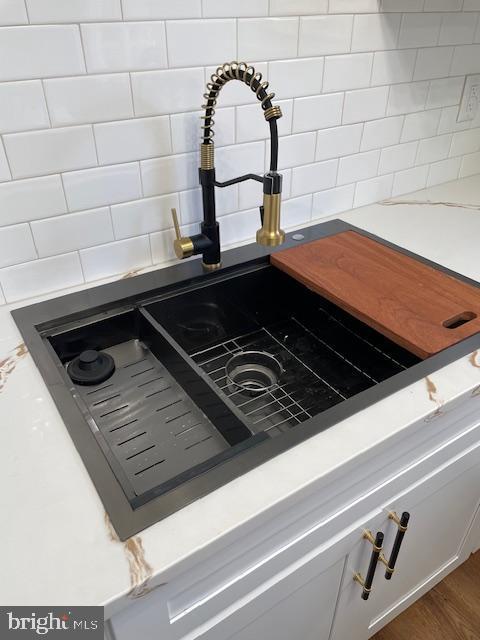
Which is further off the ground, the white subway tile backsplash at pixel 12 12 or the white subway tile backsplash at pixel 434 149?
the white subway tile backsplash at pixel 12 12

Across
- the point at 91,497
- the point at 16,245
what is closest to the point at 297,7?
the point at 16,245

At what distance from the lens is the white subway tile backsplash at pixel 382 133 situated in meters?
1.39

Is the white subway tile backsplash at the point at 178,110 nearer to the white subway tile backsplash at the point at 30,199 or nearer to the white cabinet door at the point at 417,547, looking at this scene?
the white subway tile backsplash at the point at 30,199

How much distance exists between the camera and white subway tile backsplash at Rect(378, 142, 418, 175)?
1476 millimetres

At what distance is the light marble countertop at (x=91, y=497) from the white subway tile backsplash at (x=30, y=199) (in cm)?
21

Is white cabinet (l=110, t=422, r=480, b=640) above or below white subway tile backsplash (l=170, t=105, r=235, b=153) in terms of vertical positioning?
below

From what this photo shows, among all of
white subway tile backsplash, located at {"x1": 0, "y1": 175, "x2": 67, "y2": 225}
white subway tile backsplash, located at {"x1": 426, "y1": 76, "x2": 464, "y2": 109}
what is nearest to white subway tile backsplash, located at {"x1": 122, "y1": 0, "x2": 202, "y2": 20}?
white subway tile backsplash, located at {"x1": 0, "y1": 175, "x2": 67, "y2": 225}

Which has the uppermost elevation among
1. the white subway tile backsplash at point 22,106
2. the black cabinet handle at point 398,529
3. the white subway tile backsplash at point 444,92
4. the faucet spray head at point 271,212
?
the white subway tile backsplash at point 22,106

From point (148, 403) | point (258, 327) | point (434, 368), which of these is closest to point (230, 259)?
point (258, 327)

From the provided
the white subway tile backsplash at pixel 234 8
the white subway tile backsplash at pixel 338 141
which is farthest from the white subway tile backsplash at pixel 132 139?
the white subway tile backsplash at pixel 338 141

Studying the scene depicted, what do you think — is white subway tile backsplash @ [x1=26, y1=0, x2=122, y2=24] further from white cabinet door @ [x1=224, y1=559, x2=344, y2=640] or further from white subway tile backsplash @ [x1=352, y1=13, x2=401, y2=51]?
white cabinet door @ [x1=224, y1=559, x2=344, y2=640]

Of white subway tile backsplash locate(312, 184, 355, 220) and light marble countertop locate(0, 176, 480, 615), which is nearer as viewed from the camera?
light marble countertop locate(0, 176, 480, 615)

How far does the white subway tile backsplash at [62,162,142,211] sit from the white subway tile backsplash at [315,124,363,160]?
0.51m

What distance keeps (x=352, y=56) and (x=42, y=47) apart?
741 millimetres
